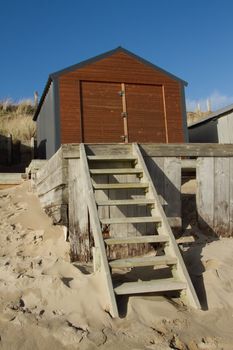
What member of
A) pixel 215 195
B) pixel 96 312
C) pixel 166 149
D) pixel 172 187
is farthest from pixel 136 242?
pixel 215 195

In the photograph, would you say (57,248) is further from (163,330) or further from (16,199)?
(16,199)

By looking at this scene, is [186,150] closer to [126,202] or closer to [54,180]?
[126,202]

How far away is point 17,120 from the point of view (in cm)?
2391

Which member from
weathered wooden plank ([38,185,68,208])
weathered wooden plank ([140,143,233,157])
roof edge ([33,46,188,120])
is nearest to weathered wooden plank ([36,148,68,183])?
weathered wooden plank ([38,185,68,208])

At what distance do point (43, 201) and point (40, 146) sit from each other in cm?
950

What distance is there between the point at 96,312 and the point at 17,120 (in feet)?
70.1

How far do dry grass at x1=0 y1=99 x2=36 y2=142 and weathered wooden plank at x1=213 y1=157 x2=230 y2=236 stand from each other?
47.8 feet

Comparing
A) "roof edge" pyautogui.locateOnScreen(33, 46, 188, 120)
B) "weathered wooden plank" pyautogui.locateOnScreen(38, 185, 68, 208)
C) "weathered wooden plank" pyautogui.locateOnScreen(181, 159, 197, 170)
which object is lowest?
"weathered wooden plank" pyautogui.locateOnScreen(38, 185, 68, 208)

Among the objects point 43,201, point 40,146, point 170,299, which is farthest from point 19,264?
point 40,146

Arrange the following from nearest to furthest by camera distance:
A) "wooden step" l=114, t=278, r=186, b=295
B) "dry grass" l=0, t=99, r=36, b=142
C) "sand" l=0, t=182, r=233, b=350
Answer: "sand" l=0, t=182, r=233, b=350 → "wooden step" l=114, t=278, r=186, b=295 → "dry grass" l=0, t=99, r=36, b=142

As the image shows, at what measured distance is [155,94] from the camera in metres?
14.1

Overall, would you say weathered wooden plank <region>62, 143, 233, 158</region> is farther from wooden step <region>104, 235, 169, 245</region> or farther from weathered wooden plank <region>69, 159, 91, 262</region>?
wooden step <region>104, 235, 169, 245</region>

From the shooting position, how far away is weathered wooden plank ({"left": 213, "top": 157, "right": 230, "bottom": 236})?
21.6 feet

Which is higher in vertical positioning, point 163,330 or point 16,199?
point 16,199
